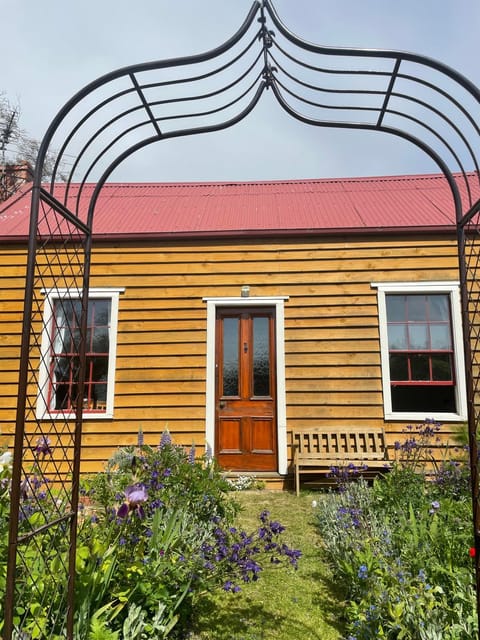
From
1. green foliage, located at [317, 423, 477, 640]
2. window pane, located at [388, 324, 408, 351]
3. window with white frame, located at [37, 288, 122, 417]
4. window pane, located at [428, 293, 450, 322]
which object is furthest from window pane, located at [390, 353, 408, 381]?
window with white frame, located at [37, 288, 122, 417]

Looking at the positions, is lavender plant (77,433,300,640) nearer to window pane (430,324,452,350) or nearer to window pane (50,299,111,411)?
window pane (50,299,111,411)

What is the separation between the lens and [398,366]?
6707 mm

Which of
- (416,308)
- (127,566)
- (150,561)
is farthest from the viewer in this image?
(416,308)

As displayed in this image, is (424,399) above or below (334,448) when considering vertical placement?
above

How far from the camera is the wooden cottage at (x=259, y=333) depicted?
21.7 ft

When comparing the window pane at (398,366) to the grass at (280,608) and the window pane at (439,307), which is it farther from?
the grass at (280,608)

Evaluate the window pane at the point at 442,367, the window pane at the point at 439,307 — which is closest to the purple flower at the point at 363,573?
the window pane at the point at 442,367

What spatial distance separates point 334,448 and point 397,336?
1862mm

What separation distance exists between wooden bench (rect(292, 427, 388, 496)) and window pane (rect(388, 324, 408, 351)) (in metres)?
1.23

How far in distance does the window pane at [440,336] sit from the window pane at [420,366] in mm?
227

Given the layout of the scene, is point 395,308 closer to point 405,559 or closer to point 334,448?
point 334,448

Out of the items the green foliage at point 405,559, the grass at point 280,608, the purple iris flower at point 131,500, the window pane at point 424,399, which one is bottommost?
the grass at point 280,608

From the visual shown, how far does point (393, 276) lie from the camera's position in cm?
682

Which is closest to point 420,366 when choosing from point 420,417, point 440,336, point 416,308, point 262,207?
point 440,336
